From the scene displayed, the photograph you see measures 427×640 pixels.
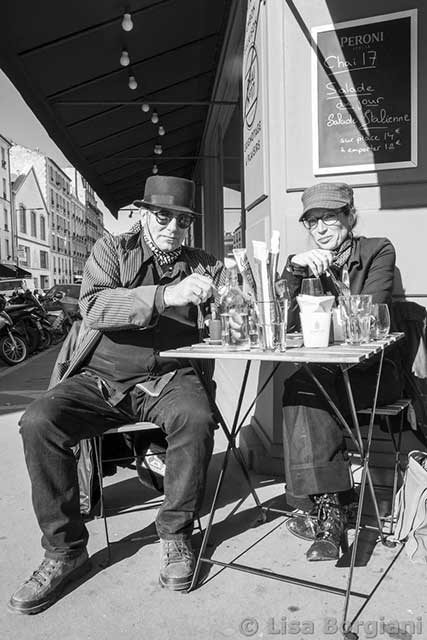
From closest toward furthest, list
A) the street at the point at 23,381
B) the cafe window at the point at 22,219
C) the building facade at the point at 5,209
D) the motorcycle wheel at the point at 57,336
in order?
the street at the point at 23,381 < the motorcycle wheel at the point at 57,336 < the building facade at the point at 5,209 < the cafe window at the point at 22,219

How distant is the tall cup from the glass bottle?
228mm

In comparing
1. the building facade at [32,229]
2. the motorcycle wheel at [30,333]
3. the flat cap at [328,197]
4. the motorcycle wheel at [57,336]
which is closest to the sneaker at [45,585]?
the flat cap at [328,197]

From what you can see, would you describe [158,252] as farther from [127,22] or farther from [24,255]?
[24,255]

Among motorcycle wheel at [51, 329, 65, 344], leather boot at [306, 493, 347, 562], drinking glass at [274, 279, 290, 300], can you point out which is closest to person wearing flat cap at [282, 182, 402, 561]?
leather boot at [306, 493, 347, 562]

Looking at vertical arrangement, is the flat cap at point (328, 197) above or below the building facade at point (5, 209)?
below

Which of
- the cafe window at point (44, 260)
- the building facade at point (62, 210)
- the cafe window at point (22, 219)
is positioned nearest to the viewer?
the cafe window at point (22, 219)

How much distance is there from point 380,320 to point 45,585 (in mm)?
1670

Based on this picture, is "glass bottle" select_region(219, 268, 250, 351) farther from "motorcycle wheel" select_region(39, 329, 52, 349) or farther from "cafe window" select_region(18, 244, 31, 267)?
"cafe window" select_region(18, 244, 31, 267)

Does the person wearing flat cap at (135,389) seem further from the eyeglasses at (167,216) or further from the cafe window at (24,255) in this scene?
the cafe window at (24,255)

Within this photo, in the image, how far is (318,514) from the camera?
2.38m

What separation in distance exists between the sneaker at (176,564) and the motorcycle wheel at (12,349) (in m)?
7.15

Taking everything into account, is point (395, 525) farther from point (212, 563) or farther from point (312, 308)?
point (312, 308)

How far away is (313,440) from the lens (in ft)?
7.52

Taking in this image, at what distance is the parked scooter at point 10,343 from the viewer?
885 centimetres
